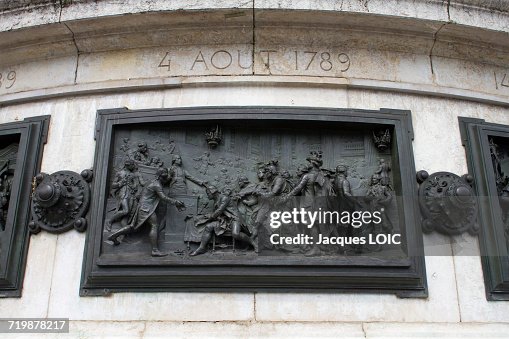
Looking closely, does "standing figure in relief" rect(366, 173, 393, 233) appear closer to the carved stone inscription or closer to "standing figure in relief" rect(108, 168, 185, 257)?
the carved stone inscription

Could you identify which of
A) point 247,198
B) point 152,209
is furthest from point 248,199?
point 152,209

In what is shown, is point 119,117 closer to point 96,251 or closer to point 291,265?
point 96,251

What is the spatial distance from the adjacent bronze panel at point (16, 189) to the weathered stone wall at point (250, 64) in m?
0.15

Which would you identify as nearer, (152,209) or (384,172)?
(152,209)

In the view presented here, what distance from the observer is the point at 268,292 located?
7.29 metres

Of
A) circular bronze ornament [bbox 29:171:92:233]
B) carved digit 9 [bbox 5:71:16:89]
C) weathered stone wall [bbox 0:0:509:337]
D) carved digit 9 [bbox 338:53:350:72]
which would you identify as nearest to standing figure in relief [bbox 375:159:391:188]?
weathered stone wall [bbox 0:0:509:337]

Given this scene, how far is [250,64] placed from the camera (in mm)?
8703

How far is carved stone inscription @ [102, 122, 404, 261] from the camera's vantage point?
304 inches

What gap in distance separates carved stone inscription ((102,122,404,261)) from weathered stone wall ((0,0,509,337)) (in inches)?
20.0

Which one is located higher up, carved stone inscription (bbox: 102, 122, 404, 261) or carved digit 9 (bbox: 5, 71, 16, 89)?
carved digit 9 (bbox: 5, 71, 16, 89)

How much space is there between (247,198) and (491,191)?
355 cm

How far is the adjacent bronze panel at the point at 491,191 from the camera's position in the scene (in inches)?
295

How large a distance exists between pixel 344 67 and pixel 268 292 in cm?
380

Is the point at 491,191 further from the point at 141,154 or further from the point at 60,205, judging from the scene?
the point at 60,205
